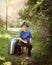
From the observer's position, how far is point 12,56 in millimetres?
1952

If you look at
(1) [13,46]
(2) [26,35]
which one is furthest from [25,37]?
(1) [13,46]

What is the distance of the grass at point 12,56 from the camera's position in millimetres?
1931

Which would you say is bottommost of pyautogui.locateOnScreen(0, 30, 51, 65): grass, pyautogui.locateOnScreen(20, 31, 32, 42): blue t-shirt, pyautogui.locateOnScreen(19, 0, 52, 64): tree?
pyautogui.locateOnScreen(0, 30, 51, 65): grass

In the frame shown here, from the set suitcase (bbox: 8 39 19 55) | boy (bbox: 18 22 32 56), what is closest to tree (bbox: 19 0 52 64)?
boy (bbox: 18 22 32 56)

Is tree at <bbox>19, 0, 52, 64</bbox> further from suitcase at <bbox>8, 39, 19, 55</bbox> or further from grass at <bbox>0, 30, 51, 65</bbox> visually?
suitcase at <bbox>8, 39, 19, 55</bbox>

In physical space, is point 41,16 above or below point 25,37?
above

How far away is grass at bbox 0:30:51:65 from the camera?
76.0 inches

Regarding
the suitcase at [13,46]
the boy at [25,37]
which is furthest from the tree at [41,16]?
the suitcase at [13,46]

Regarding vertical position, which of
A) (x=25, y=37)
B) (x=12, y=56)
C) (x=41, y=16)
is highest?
(x=41, y=16)

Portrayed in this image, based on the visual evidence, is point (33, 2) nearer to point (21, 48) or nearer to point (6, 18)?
point (6, 18)

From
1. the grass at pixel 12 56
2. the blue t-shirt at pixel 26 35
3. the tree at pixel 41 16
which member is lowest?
the grass at pixel 12 56

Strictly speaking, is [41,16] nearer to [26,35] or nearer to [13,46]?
[26,35]

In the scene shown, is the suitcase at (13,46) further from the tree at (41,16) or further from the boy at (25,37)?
the tree at (41,16)

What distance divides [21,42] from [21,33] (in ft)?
0.24
